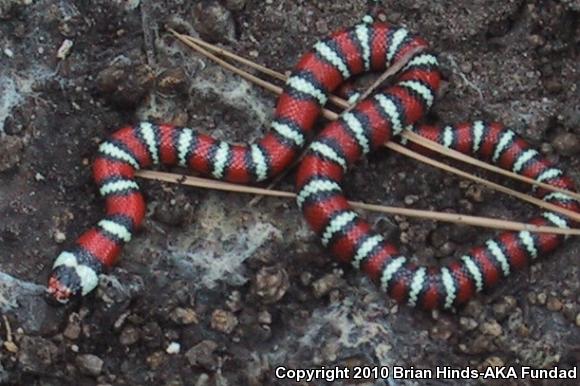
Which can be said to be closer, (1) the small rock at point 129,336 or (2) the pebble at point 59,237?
(1) the small rock at point 129,336

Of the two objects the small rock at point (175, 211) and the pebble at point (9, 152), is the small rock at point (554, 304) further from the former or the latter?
the pebble at point (9, 152)

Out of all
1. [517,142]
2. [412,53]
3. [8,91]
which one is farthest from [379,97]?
[8,91]

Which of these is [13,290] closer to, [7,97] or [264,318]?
[7,97]

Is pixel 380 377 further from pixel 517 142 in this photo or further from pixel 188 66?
pixel 188 66

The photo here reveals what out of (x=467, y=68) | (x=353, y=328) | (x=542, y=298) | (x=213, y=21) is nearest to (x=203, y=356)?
(x=353, y=328)

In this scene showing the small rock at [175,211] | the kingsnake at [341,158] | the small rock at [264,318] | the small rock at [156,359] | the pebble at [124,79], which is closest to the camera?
the small rock at [156,359]

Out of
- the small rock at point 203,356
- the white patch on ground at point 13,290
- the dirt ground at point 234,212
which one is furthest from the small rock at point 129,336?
the white patch on ground at point 13,290

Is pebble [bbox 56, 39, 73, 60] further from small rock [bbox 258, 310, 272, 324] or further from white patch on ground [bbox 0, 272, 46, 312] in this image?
small rock [bbox 258, 310, 272, 324]
